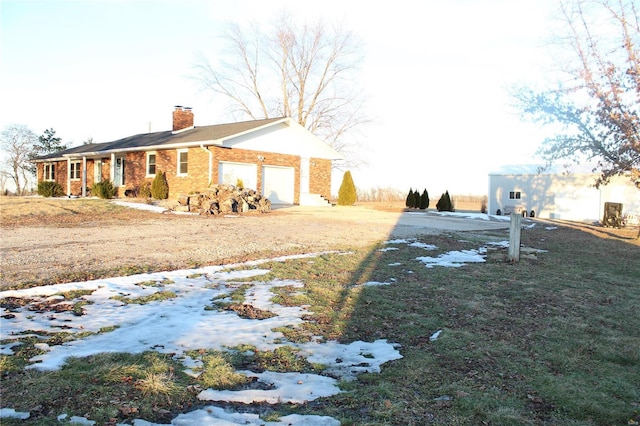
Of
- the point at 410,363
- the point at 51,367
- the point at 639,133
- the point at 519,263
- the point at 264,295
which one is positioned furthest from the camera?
the point at 639,133

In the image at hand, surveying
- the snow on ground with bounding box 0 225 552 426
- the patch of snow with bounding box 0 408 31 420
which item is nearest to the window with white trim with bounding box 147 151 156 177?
the snow on ground with bounding box 0 225 552 426

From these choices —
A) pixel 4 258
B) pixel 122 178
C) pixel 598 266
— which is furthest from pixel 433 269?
pixel 122 178

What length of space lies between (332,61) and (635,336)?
1462 inches

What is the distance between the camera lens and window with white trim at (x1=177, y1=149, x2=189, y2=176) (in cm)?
2294

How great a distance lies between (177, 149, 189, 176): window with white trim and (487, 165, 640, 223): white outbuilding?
61.4 feet

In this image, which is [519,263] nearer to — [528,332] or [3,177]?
[528,332]

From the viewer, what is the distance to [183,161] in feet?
76.2

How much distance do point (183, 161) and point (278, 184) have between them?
16.4ft

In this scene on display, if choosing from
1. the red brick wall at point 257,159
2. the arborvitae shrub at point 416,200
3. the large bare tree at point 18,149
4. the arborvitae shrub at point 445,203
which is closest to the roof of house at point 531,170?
the arborvitae shrub at point 445,203

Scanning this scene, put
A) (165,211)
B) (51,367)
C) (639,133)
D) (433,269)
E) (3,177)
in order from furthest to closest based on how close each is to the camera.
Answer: (3,177), (165,211), (639,133), (433,269), (51,367)

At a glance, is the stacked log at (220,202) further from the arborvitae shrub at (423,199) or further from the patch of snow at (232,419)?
the patch of snow at (232,419)

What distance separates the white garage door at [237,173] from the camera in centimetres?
2212

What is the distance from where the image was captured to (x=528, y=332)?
474 centimetres

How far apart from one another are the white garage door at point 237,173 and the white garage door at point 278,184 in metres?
0.76
